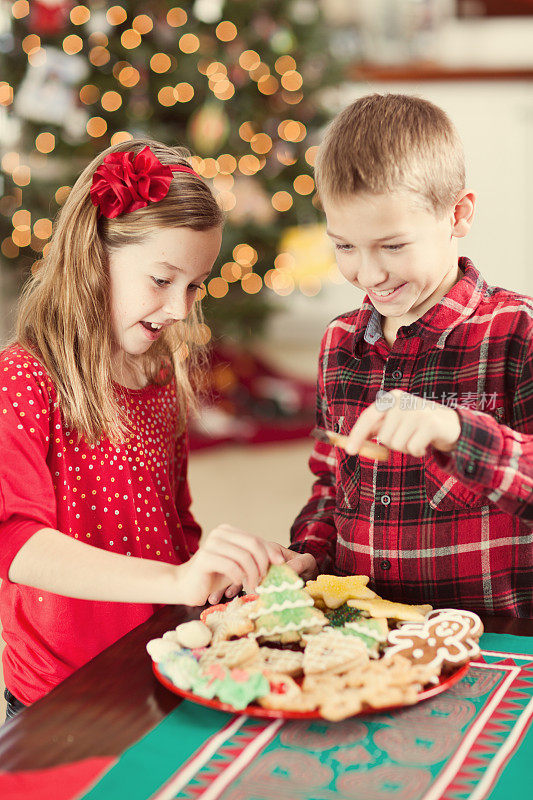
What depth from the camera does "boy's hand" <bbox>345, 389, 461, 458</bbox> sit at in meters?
0.90

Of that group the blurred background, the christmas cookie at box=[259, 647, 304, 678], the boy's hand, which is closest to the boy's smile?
the boy's hand

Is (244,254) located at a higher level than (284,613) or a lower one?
higher

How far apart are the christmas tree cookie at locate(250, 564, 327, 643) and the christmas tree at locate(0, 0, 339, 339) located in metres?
2.98

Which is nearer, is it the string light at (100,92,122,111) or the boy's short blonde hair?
the boy's short blonde hair

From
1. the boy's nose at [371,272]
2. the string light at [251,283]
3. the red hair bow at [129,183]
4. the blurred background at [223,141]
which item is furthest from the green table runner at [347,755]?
the string light at [251,283]

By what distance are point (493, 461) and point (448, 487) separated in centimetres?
19

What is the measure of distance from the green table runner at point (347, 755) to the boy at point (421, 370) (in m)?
0.26

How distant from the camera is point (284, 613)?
92 cm

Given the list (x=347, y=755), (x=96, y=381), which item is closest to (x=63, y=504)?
(x=96, y=381)

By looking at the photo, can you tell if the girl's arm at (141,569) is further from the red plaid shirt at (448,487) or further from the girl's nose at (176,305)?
the girl's nose at (176,305)

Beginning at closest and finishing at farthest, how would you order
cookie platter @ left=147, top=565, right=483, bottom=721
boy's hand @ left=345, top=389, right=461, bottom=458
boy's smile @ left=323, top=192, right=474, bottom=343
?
cookie platter @ left=147, top=565, right=483, bottom=721 < boy's hand @ left=345, top=389, right=461, bottom=458 < boy's smile @ left=323, top=192, right=474, bottom=343

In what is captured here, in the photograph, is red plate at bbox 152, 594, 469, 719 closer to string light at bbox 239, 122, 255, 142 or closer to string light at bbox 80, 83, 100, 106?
string light at bbox 80, 83, 100, 106

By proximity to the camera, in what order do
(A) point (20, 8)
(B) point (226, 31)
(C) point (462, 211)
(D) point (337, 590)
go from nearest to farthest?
(D) point (337, 590) < (C) point (462, 211) < (A) point (20, 8) < (B) point (226, 31)

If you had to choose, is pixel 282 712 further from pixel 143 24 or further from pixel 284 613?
pixel 143 24
